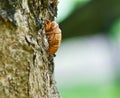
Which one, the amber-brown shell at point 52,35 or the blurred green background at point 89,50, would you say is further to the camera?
the blurred green background at point 89,50

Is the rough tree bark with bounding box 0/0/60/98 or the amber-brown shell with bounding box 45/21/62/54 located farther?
the amber-brown shell with bounding box 45/21/62/54

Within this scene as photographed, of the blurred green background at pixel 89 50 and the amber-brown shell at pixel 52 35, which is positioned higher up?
the blurred green background at pixel 89 50

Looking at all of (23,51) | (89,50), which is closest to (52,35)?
(23,51)

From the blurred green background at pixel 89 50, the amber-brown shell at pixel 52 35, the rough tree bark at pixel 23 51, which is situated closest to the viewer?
the rough tree bark at pixel 23 51

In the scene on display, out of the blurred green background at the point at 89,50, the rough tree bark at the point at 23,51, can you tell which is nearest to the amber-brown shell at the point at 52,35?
the rough tree bark at the point at 23,51

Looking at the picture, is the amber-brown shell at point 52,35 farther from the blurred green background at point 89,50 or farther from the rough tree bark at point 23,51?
the blurred green background at point 89,50

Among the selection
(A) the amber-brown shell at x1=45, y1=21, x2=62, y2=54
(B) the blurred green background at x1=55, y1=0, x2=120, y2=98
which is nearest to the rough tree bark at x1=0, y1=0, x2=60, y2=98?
(A) the amber-brown shell at x1=45, y1=21, x2=62, y2=54

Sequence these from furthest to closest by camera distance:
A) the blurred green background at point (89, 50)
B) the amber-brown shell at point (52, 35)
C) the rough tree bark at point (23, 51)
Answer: the blurred green background at point (89, 50)
the amber-brown shell at point (52, 35)
the rough tree bark at point (23, 51)

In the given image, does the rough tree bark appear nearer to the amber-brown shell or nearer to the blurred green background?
the amber-brown shell
